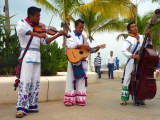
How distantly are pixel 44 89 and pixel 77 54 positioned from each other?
1.11 m

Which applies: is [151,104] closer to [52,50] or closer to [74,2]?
[52,50]

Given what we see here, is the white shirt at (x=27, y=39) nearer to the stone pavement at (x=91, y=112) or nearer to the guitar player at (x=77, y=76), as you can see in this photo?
the stone pavement at (x=91, y=112)

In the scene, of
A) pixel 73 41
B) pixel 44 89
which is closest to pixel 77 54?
pixel 73 41

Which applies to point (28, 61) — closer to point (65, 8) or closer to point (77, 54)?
point (77, 54)

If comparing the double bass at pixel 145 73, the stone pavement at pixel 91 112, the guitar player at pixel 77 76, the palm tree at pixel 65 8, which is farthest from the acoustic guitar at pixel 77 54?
the palm tree at pixel 65 8

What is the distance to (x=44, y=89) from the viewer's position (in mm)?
5949

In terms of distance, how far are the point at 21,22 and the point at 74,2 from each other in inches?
556

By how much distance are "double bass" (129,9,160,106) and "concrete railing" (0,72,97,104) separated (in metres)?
1.60

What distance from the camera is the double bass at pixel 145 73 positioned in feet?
17.5

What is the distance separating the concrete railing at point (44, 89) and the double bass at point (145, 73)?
1.60 m

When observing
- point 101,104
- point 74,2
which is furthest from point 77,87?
point 74,2

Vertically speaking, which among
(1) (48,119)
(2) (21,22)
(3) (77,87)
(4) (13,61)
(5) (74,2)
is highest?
(5) (74,2)

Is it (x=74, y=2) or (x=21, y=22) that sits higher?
(x=74, y=2)

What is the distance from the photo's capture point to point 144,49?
5.48 m
